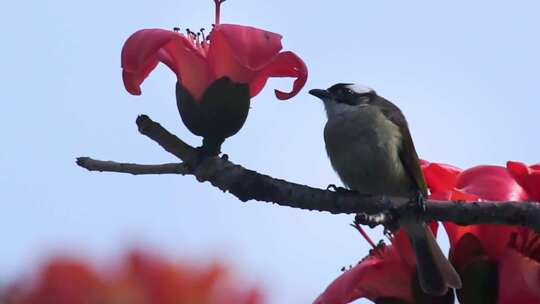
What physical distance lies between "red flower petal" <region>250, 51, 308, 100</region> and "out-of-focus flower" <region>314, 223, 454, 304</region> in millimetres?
398

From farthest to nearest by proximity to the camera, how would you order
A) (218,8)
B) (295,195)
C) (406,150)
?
(406,150), (218,8), (295,195)

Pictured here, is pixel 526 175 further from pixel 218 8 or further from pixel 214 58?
pixel 218 8

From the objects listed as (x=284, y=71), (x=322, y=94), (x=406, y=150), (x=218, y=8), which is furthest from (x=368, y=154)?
(x=284, y=71)

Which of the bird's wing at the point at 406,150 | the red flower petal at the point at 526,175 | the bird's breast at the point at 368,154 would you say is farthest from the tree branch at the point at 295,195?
the bird's breast at the point at 368,154

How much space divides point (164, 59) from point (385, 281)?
2.10ft

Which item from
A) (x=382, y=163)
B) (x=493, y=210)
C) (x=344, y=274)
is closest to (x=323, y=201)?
(x=344, y=274)

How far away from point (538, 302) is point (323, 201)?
1.29 ft

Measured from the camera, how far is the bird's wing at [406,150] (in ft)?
8.84

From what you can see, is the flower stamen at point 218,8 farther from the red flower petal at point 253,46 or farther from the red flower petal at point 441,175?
the red flower petal at point 441,175

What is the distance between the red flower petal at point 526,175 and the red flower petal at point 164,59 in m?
0.62

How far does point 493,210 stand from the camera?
1272 mm

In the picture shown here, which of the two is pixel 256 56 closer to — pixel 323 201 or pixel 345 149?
pixel 323 201

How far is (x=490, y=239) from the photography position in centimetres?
138

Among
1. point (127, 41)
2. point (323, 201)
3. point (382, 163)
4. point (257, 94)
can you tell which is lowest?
point (382, 163)
